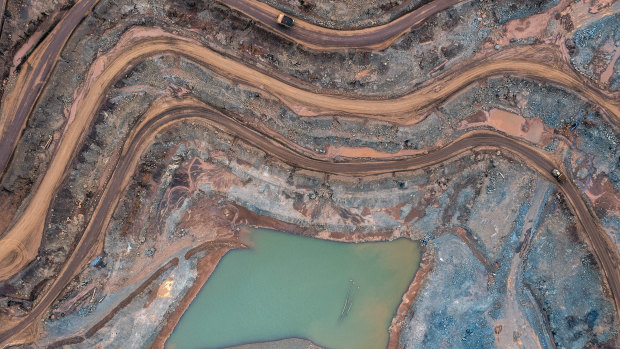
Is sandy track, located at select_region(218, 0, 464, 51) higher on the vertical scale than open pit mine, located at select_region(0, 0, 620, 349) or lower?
higher

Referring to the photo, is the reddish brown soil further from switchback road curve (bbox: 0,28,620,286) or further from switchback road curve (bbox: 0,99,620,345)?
switchback road curve (bbox: 0,28,620,286)

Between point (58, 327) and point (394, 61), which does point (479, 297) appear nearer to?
point (394, 61)

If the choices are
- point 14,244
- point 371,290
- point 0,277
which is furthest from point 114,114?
point 371,290

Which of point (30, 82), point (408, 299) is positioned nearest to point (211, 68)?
point (30, 82)

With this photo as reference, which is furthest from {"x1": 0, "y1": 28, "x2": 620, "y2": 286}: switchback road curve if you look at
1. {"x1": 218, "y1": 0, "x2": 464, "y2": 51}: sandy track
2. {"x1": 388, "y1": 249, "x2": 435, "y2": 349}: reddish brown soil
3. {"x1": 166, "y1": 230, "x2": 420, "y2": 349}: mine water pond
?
{"x1": 388, "y1": 249, "x2": 435, "y2": 349}: reddish brown soil

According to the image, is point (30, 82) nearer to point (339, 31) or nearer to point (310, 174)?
point (310, 174)

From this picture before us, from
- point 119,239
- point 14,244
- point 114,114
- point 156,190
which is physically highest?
point 114,114
